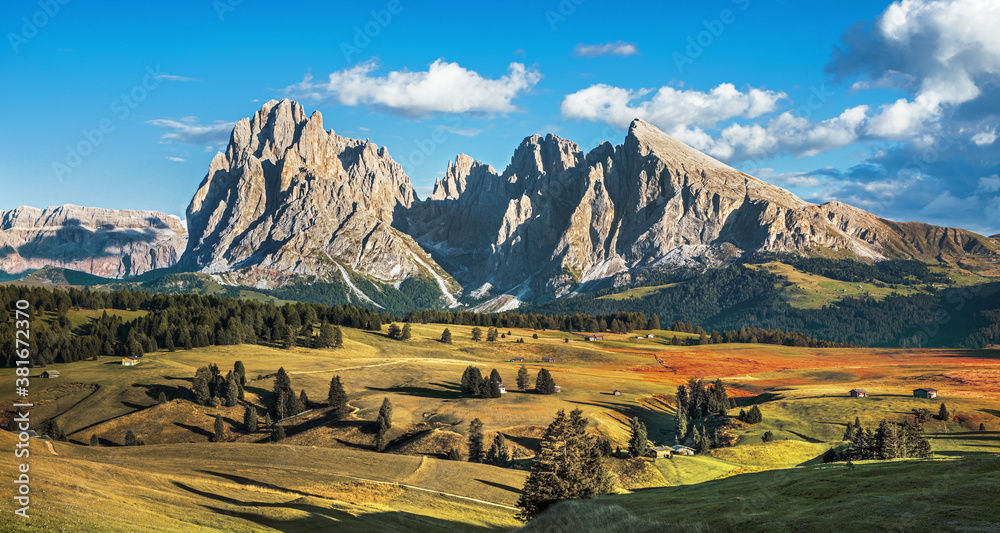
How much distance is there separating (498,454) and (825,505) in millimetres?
57442

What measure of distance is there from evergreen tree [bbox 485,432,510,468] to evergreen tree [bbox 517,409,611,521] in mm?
33988

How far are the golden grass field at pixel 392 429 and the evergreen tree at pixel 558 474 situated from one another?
5.50 metres

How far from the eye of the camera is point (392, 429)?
336ft

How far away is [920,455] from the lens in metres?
72.2

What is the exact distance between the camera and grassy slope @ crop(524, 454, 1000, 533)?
30656mm

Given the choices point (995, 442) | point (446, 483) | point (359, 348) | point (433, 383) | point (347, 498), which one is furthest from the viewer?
point (359, 348)

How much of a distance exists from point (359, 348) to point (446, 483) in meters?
124

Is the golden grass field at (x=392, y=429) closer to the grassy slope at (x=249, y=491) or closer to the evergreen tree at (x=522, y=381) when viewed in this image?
the grassy slope at (x=249, y=491)

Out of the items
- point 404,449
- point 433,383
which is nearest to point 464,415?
point 404,449

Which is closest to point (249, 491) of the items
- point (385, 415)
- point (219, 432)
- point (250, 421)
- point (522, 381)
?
point (385, 415)

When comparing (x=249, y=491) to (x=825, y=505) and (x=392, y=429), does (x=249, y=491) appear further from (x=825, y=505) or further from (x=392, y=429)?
(x=825, y=505)

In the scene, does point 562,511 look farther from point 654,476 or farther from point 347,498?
point 654,476

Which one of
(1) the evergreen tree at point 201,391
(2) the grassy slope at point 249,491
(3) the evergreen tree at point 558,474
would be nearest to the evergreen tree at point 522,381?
(2) the grassy slope at point 249,491

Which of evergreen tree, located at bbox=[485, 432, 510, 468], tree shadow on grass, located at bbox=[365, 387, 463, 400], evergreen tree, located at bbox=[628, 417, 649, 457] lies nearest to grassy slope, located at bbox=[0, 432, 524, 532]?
evergreen tree, located at bbox=[485, 432, 510, 468]
